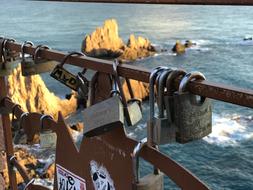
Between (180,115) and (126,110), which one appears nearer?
(180,115)

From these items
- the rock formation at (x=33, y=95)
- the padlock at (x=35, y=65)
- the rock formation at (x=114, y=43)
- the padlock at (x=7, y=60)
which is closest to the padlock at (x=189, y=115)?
the padlock at (x=35, y=65)

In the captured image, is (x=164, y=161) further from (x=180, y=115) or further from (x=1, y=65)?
(x=1, y=65)

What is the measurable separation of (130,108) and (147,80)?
16 cm

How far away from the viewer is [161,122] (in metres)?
1.49

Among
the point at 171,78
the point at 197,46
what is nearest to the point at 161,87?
the point at 171,78

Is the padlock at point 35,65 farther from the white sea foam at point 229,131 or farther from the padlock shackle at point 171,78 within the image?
the white sea foam at point 229,131

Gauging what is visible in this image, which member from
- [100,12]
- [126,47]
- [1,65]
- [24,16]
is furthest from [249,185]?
[100,12]

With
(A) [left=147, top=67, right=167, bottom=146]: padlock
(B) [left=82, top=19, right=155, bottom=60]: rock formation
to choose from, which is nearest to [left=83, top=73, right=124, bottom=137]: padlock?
(A) [left=147, top=67, right=167, bottom=146]: padlock

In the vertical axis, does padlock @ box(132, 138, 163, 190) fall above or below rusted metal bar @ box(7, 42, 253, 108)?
below

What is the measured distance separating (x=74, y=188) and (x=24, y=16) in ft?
301

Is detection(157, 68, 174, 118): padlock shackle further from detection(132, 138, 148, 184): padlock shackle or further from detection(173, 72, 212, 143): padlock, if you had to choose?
detection(132, 138, 148, 184): padlock shackle

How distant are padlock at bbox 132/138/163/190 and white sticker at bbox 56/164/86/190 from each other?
606 mm

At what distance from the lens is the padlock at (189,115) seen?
4.84 ft

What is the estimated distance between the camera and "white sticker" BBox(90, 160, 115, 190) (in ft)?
6.93
